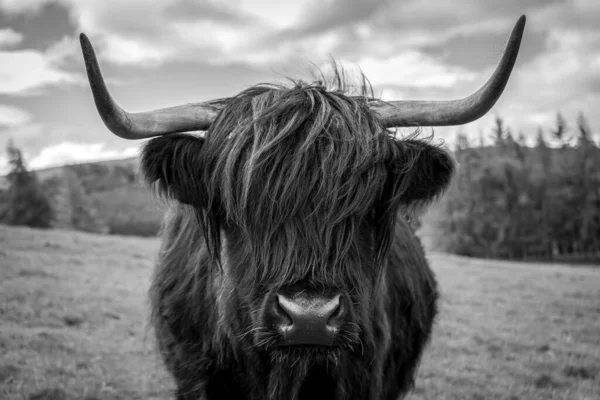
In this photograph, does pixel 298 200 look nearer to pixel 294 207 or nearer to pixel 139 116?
pixel 294 207

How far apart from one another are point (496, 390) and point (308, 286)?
543cm

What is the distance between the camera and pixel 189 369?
3.59 meters

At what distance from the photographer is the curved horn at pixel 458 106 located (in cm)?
237

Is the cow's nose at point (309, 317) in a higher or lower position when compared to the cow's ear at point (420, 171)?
lower

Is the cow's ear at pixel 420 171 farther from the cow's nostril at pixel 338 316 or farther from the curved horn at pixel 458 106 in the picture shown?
the cow's nostril at pixel 338 316

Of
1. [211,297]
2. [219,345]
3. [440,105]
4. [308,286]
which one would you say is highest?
[440,105]

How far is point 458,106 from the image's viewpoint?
2861 mm

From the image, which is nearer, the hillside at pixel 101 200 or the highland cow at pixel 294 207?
the highland cow at pixel 294 207

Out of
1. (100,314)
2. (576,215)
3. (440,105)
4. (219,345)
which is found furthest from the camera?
(576,215)

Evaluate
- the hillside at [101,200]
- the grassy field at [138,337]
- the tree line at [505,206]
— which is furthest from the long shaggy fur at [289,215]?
the tree line at [505,206]

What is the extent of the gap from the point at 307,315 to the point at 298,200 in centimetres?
65

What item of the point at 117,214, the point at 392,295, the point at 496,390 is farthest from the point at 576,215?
the point at 117,214

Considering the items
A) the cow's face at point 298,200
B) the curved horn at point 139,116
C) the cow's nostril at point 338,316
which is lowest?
the cow's nostril at point 338,316

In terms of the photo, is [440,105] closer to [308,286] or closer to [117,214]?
[308,286]
